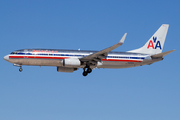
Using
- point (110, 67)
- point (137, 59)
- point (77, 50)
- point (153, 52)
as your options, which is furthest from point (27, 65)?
point (153, 52)

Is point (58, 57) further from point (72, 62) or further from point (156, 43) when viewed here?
point (156, 43)

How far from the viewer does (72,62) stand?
5238 cm

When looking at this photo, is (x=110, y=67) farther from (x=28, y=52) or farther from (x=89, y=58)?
(x=28, y=52)

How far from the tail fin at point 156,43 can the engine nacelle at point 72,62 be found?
40.6 feet

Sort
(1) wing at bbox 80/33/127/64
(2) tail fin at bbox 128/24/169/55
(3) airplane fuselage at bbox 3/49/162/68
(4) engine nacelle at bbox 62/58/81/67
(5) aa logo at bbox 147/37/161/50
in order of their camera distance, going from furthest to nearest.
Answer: (5) aa logo at bbox 147/37/161/50 < (2) tail fin at bbox 128/24/169/55 < (3) airplane fuselage at bbox 3/49/162/68 < (4) engine nacelle at bbox 62/58/81/67 < (1) wing at bbox 80/33/127/64

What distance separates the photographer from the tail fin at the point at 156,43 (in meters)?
60.1

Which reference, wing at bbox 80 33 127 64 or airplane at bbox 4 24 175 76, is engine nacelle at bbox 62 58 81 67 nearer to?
airplane at bbox 4 24 175 76

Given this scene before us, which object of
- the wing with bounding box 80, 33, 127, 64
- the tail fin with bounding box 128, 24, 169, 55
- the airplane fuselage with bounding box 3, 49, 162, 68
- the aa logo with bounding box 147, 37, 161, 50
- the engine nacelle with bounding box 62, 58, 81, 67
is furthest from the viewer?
the aa logo with bounding box 147, 37, 161, 50

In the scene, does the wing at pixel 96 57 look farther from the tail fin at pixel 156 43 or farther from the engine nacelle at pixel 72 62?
the tail fin at pixel 156 43

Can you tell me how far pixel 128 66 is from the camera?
5650 cm

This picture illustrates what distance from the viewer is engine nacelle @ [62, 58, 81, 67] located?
52.1 m

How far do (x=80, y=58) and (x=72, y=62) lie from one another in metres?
1.79

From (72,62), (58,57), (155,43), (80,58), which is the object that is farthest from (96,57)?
(155,43)

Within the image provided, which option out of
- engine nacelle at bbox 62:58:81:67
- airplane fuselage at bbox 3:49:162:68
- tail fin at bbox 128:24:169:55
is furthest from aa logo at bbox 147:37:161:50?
Result: engine nacelle at bbox 62:58:81:67
